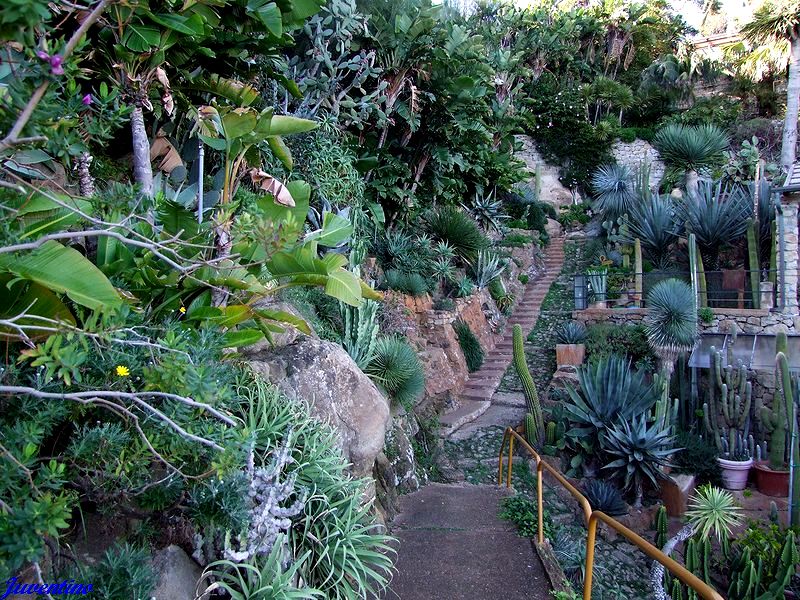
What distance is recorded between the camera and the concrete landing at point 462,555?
4.13 meters

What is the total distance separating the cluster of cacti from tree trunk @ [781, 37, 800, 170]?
567 inches

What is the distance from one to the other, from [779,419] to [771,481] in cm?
101

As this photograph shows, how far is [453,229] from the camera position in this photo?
41.9 feet

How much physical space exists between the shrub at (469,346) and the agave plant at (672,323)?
142 inches

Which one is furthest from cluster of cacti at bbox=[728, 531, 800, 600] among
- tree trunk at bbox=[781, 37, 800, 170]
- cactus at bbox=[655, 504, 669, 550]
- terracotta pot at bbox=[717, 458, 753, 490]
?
tree trunk at bbox=[781, 37, 800, 170]

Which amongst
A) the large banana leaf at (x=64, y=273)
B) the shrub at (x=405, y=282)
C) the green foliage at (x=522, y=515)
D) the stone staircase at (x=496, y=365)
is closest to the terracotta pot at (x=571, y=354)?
the stone staircase at (x=496, y=365)

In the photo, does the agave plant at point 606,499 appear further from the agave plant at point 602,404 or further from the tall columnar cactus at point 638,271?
the tall columnar cactus at point 638,271

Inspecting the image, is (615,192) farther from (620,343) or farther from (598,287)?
(620,343)

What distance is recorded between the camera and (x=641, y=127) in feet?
85.7

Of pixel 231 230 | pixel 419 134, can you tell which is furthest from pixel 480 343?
pixel 231 230

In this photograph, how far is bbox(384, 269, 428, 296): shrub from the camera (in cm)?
1053

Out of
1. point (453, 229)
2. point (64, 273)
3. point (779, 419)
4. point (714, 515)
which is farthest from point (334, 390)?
point (453, 229)

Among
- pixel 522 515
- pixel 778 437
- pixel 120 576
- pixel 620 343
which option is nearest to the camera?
pixel 120 576

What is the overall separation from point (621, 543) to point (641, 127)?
77.7 ft
